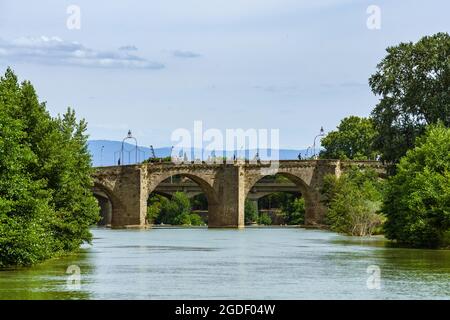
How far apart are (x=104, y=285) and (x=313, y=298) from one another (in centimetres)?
792

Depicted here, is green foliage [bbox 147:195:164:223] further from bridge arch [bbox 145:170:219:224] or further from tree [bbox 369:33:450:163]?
tree [bbox 369:33:450:163]

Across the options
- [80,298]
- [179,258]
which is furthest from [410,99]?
[80,298]

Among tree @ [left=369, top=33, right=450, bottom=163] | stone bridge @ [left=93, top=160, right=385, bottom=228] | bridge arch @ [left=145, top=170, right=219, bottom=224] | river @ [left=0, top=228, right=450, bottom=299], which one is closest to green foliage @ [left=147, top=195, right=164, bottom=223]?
bridge arch @ [left=145, top=170, right=219, bottom=224]

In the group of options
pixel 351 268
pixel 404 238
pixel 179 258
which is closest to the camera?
pixel 351 268

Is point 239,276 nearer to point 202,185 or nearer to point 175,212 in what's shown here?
point 202,185

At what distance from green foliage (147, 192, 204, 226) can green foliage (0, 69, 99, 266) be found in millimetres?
93294

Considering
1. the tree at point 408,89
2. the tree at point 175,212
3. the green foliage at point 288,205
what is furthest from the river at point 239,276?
the tree at point 175,212

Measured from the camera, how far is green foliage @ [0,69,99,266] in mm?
39438

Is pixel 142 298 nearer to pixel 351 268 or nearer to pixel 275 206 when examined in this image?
pixel 351 268

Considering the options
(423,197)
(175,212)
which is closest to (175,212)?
(175,212)

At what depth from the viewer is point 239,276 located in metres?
41.6

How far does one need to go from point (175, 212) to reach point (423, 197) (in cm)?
9752
